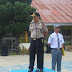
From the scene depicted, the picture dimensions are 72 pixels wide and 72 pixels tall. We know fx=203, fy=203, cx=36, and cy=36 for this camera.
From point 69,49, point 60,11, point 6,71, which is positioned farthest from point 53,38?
point 60,11

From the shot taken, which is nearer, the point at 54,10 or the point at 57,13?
the point at 57,13

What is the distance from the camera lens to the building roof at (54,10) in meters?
19.2

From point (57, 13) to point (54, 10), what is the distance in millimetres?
632

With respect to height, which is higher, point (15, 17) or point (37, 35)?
point (15, 17)

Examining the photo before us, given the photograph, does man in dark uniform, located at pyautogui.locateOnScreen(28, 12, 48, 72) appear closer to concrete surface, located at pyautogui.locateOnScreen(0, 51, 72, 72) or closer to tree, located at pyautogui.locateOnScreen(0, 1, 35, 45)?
concrete surface, located at pyautogui.locateOnScreen(0, 51, 72, 72)

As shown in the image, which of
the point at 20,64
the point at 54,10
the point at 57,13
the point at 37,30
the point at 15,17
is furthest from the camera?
the point at 54,10

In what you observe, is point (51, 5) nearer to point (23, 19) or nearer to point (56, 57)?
point (23, 19)

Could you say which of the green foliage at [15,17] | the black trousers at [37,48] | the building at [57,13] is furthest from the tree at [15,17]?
the black trousers at [37,48]

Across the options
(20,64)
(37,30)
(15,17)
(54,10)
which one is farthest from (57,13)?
(37,30)

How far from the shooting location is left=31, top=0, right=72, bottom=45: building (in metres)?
19.0

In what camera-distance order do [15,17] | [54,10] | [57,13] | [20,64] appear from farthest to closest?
1. [54,10]
2. [57,13]
3. [15,17]
4. [20,64]

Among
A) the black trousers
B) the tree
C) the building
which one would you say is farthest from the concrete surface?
the building

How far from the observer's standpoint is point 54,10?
2075cm

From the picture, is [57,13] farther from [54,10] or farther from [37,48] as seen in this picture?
[37,48]
